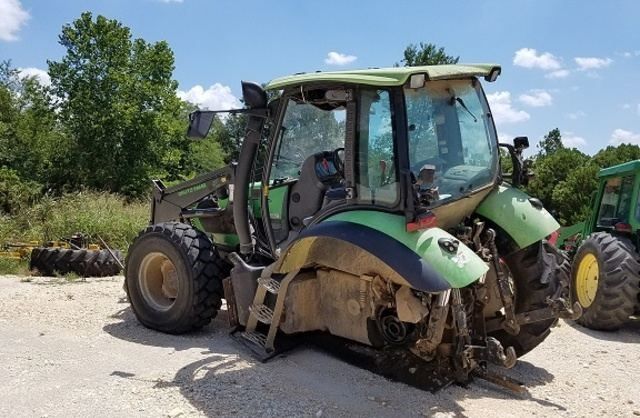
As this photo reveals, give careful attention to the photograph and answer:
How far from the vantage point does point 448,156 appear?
4805 millimetres

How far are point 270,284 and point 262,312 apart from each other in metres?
0.28

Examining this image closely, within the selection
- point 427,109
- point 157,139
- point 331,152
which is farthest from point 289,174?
point 157,139

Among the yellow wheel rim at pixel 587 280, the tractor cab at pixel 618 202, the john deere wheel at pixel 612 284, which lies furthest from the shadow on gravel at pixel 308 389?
the tractor cab at pixel 618 202

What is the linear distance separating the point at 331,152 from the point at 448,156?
130 cm

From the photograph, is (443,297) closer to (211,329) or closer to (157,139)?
(211,329)

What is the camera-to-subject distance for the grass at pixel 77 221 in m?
13.2

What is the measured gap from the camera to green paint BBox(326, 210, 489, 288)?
3936 millimetres

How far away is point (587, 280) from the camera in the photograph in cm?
798

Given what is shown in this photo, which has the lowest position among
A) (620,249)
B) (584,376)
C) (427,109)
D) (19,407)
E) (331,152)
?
(19,407)

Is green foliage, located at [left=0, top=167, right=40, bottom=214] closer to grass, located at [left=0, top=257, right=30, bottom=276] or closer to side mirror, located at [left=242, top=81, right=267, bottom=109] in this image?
grass, located at [left=0, top=257, right=30, bottom=276]

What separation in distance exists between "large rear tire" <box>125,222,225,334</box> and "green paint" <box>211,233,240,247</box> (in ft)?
1.42

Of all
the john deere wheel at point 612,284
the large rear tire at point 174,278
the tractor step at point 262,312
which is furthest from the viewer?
the john deere wheel at point 612,284

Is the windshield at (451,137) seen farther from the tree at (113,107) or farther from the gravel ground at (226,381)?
the tree at (113,107)

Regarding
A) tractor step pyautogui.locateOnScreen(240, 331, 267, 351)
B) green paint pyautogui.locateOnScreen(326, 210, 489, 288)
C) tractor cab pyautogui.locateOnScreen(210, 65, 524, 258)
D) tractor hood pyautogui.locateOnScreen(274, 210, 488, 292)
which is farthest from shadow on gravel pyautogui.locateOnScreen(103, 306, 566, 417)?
tractor cab pyautogui.locateOnScreen(210, 65, 524, 258)
